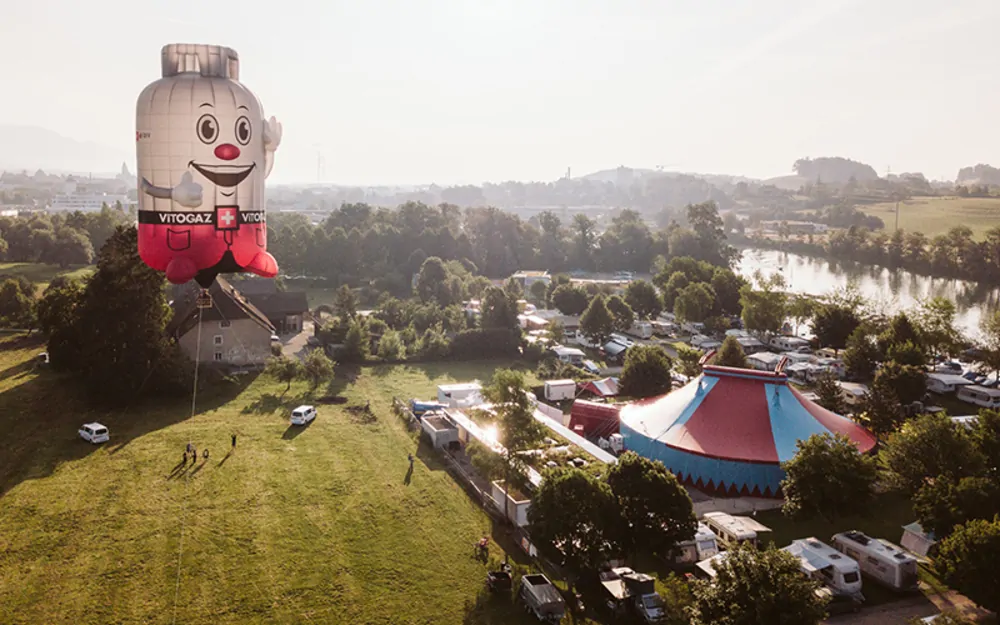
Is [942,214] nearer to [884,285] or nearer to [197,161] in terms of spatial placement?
[884,285]

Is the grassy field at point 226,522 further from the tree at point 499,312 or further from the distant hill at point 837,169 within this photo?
the distant hill at point 837,169

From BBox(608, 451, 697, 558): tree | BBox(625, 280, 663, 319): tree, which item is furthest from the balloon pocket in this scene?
BBox(625, 280, 663, 319): tree

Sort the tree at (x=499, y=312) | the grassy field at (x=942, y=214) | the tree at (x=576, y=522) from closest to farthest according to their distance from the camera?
the tree at (x=576, y=522), the tree at (x=499, y=312), the grassy field at (x=942, y=214)

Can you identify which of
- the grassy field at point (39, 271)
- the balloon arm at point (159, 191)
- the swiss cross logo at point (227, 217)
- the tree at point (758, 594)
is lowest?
the tree at point (758, 594)

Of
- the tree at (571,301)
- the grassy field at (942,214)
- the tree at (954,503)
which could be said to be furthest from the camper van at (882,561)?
the grassy field at (942,214)

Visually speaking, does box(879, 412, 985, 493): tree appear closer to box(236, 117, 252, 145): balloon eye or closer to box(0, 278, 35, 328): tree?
box(236, 117, 252, 145): balloon eye

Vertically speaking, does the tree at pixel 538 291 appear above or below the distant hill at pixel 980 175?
below
